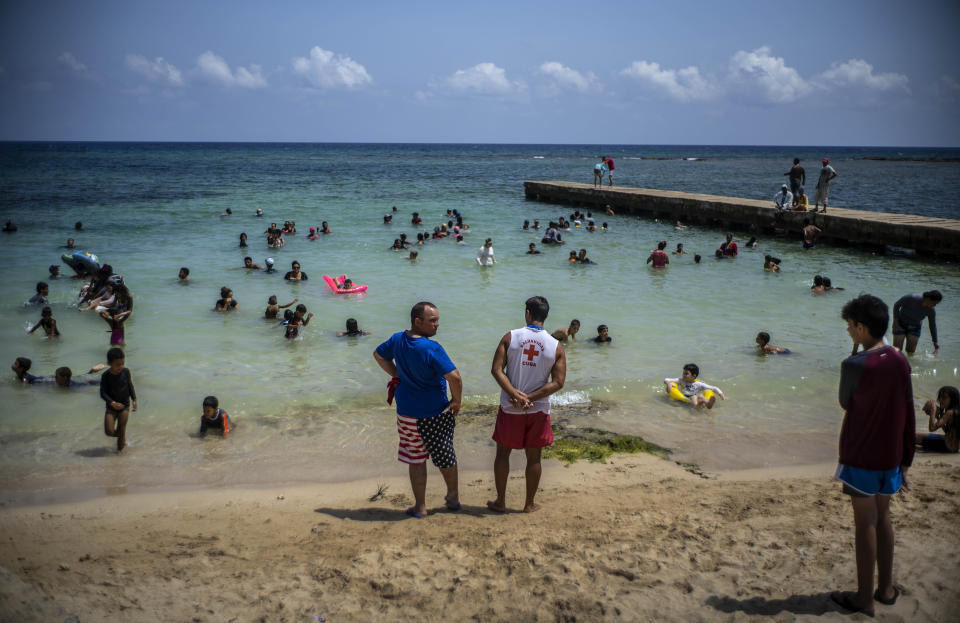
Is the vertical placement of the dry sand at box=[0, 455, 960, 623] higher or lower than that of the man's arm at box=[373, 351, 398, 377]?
lower

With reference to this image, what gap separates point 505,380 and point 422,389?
2.05 ft

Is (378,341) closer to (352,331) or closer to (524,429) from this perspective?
(352,331)

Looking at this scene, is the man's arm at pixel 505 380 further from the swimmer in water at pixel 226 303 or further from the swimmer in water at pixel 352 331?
the swimmer in water at pixel 226 303

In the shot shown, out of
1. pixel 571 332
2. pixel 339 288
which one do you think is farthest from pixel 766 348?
pixel 339 288

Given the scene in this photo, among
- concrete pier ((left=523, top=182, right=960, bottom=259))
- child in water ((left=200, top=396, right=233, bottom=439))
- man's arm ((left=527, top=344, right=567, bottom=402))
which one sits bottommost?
child in water ((left=200, top=396, right=233, bottom=439))

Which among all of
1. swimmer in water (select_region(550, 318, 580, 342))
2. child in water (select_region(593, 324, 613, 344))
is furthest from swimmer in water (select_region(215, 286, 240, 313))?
child in water (select_region(593, 324, 613, 344))

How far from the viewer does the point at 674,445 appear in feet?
24.1

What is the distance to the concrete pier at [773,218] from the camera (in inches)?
804

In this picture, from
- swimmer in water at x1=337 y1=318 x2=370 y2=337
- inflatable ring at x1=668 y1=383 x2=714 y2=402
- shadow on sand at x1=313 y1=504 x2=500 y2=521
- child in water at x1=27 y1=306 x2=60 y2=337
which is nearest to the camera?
shadow on sand at x1=313 y1=504 x2=500 y2=521

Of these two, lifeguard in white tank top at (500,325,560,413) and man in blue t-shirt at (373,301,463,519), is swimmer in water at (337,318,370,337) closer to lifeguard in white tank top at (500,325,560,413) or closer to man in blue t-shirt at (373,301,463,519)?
man in blue t-shirt at (373,301,463,519)

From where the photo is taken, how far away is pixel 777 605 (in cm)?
390

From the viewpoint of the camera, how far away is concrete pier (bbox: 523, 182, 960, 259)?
67.0ft

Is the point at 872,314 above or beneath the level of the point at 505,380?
above

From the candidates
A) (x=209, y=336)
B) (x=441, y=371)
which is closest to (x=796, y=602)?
(x=441, y=371)
